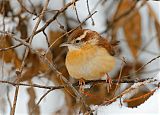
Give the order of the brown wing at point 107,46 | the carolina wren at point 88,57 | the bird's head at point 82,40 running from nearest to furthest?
1. the carolina wren at point 88,57
2. the brown wing at point 107,46
3. the bird's head at point 82,40

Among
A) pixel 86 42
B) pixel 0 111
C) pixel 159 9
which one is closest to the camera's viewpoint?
pixel 86 42

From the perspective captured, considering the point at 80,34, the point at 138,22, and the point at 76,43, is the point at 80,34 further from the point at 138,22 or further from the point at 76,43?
the point at 138,22

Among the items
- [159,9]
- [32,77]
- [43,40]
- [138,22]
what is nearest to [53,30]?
[43,40]

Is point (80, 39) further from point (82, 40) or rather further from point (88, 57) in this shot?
point (88, 57)

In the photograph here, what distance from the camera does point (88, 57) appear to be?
134 inches

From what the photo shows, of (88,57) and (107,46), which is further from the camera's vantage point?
(107,46)

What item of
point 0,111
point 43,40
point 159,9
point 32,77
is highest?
point 159,9

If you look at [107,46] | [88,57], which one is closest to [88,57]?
[88,57]

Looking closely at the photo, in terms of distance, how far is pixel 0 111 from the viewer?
4.23 meters

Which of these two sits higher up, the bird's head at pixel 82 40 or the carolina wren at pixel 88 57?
the bird's head at pixel 82 40

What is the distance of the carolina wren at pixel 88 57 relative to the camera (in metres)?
3.33

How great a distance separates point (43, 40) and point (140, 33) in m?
1.02

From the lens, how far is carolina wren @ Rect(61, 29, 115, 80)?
10.9ft

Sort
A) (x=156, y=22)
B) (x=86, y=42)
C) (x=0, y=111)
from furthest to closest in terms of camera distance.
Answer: (x=156, y=22) < (x=0, y=111) < (x=86, y=42)
